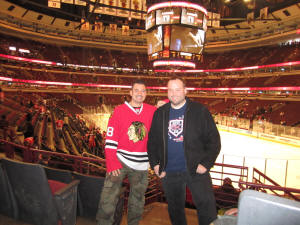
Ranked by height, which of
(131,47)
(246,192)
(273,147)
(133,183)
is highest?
(131,47)

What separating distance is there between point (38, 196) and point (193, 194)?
5.02ft

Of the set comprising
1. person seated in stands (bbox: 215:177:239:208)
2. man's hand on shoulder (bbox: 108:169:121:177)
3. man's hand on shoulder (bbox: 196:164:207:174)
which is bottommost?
person seated in stands (bbox: 215:177:239:208)

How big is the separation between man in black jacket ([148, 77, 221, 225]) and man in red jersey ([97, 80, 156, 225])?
211 mm

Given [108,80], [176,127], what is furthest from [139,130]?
[108,80]

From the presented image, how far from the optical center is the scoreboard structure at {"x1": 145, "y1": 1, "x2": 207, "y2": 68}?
30.9 feet

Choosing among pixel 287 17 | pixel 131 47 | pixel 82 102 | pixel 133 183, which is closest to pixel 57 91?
pixel 82 102

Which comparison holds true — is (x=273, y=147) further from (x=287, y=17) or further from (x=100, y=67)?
(x=100, y=67)

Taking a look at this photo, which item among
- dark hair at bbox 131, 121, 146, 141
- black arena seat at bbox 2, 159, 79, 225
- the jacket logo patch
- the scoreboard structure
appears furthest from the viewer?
the scoreboard structure

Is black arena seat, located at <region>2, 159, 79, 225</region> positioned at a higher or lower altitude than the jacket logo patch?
lower

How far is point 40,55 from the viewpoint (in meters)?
32.4

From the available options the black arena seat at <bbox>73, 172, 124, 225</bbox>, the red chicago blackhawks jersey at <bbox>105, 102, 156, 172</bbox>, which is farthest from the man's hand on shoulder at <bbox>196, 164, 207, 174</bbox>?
the black arena seat at <bbox>73, 172, 124, 225</bbox>

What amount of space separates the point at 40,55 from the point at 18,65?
337 centimetres

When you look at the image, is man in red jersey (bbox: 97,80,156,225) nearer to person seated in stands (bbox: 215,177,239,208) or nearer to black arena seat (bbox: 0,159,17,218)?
black arena seat (bbox: 0,159,17,218)

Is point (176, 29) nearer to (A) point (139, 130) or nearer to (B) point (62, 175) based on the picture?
(A) point (139, 130)
